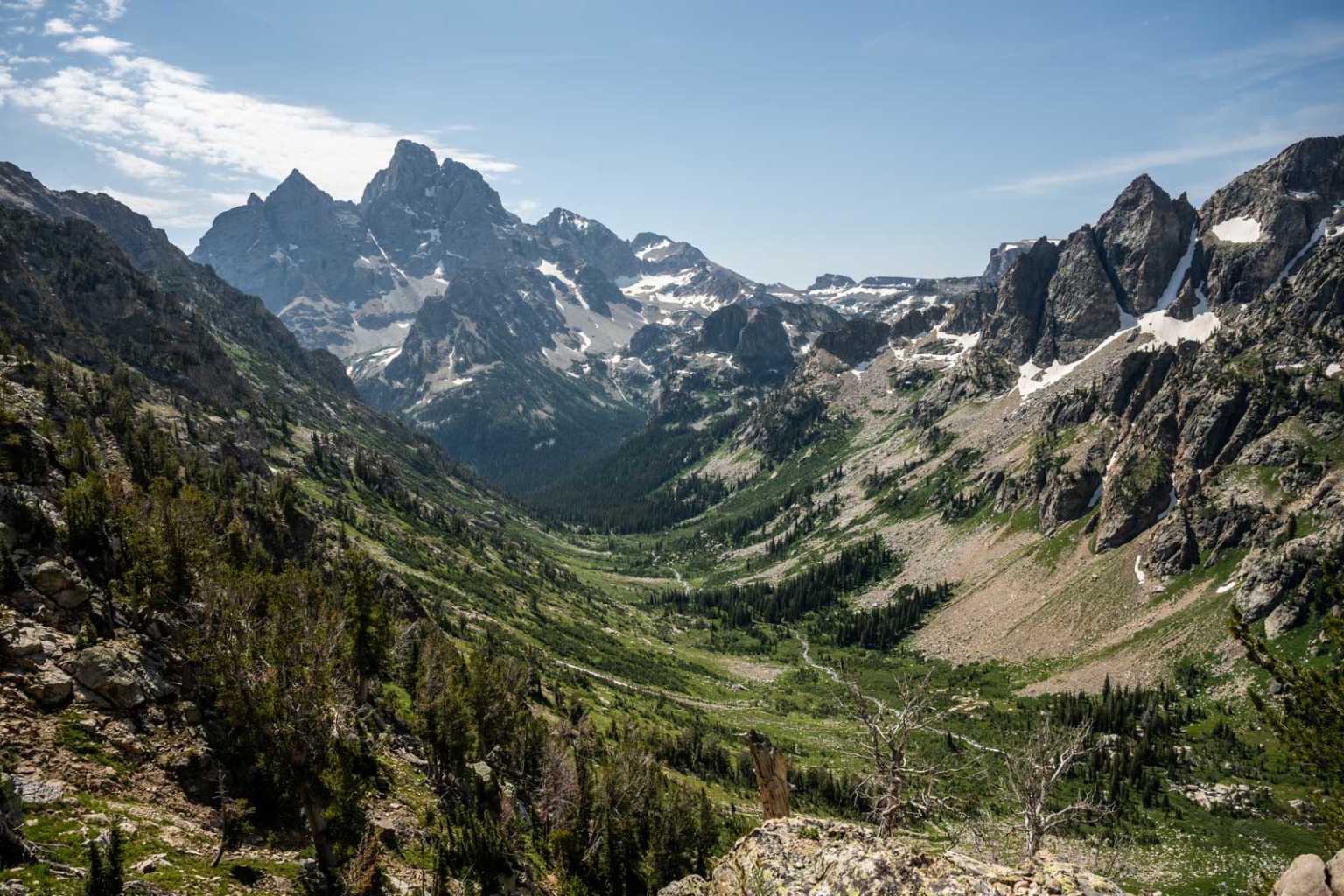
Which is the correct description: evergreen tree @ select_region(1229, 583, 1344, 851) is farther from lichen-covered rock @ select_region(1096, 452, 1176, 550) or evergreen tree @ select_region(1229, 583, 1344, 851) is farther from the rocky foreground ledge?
lichen-covered rock @ select_region(1096, 452, 1176, 550)

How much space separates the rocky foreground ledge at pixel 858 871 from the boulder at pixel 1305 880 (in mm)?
3752

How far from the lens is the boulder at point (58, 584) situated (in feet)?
Result: 103

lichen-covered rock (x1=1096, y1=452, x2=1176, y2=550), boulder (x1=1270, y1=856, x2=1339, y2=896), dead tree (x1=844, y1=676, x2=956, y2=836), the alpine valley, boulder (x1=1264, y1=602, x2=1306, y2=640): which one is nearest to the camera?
boulder (x1=1270, y1=856, x2=1339, y2=896)

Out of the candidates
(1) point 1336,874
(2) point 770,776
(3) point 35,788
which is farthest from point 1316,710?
(3) point 35,788

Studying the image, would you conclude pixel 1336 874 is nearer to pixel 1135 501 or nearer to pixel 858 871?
pixel 858 871

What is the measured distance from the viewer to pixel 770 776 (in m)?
21.9

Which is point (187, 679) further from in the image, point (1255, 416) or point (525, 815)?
point (1255, 416)

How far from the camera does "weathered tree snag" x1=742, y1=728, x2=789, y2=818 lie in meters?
21.4

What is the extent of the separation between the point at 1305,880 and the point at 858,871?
33.3 feet

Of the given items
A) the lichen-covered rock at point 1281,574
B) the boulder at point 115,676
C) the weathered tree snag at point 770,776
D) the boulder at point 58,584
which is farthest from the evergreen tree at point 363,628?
the lichen-covered rock at point 1281,574

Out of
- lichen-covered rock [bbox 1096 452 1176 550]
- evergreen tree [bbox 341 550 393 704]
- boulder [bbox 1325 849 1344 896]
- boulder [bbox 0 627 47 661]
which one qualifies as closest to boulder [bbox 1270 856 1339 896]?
boulder [bbox 1325 849 1344 896]

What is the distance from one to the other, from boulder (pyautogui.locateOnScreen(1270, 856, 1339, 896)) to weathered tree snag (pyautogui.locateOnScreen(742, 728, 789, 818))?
12.5 meters

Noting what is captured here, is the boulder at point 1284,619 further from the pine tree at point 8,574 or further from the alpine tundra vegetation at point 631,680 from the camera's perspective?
the pine tree at point 8,574

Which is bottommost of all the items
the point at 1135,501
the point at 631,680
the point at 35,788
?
the point at 631,680
